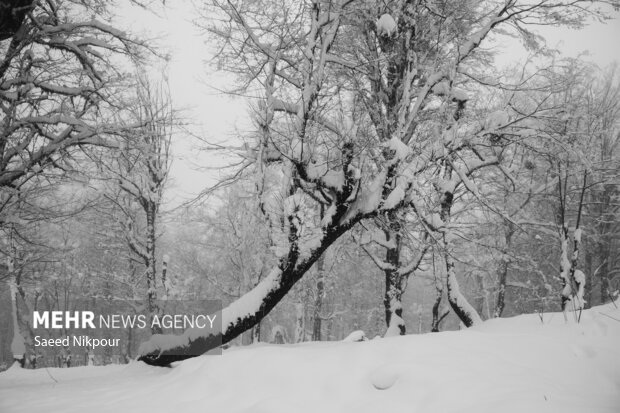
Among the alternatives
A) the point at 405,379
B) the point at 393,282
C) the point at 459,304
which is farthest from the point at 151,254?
the point at 405,379

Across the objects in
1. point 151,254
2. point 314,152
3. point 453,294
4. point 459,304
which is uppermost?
point 314,152

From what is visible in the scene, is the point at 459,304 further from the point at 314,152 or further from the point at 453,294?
the point at 314,152

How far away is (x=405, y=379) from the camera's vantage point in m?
2.81

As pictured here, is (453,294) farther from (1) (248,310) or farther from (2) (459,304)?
(1) (248,310)

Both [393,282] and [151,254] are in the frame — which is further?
[151,254]

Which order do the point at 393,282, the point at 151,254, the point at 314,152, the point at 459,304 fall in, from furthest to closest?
the point at 151,254
the point at 393,282
the point at 459,304
the point at 314,152

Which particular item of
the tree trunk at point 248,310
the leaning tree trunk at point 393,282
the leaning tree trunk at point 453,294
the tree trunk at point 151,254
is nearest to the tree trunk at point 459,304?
the leaning tree trunk at point 453,294

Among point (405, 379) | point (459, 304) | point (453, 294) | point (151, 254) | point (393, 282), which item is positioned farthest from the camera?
point (151, 254)

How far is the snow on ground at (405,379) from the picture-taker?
2.48 meters

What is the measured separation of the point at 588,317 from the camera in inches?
180

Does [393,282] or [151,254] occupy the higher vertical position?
[151,254]

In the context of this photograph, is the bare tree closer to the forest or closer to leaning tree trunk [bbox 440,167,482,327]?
the forest

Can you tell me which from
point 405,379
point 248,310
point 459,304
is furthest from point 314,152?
point 459,304

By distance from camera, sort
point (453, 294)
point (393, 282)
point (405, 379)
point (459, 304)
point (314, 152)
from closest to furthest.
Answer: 1. point (405, 379)
2. point (314, 152)
3. point (459, 304)
4. point (453, 294)
5. point (393, 282)
